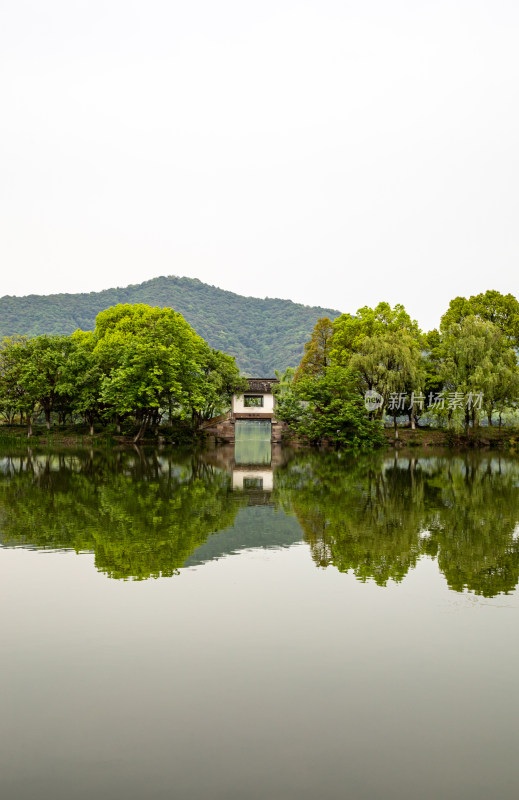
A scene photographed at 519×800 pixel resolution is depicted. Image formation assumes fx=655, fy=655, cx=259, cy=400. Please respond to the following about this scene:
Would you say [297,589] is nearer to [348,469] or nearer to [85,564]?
[85,564]

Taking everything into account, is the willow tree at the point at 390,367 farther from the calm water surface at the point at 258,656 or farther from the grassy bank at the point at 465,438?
the calm water surface at the point at 258,656

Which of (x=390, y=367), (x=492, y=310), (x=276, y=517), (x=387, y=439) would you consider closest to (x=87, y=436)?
(x=387, y=439)

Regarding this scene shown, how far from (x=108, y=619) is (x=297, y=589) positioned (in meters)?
2.37

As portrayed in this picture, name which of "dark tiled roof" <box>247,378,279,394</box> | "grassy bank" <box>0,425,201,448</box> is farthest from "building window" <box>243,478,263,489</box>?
"dark tiled roof" <box>247,378,279,394</box>

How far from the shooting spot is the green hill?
107938 mm

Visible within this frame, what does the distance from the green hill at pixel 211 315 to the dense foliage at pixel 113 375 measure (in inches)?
2452

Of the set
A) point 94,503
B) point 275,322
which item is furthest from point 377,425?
point 275,322

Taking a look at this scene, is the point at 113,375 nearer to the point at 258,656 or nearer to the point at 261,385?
the point at 261,385

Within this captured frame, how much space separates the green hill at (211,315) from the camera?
108 meters

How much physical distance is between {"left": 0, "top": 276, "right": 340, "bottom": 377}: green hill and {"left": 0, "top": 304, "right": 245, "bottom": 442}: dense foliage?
204 ft

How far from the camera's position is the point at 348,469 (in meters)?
25.1

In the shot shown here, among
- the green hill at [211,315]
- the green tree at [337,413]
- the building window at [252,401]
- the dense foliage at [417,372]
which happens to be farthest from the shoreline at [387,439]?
the green hill at [211,315]

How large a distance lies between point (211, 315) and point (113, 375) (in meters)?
91.8

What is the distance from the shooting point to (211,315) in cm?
12888
